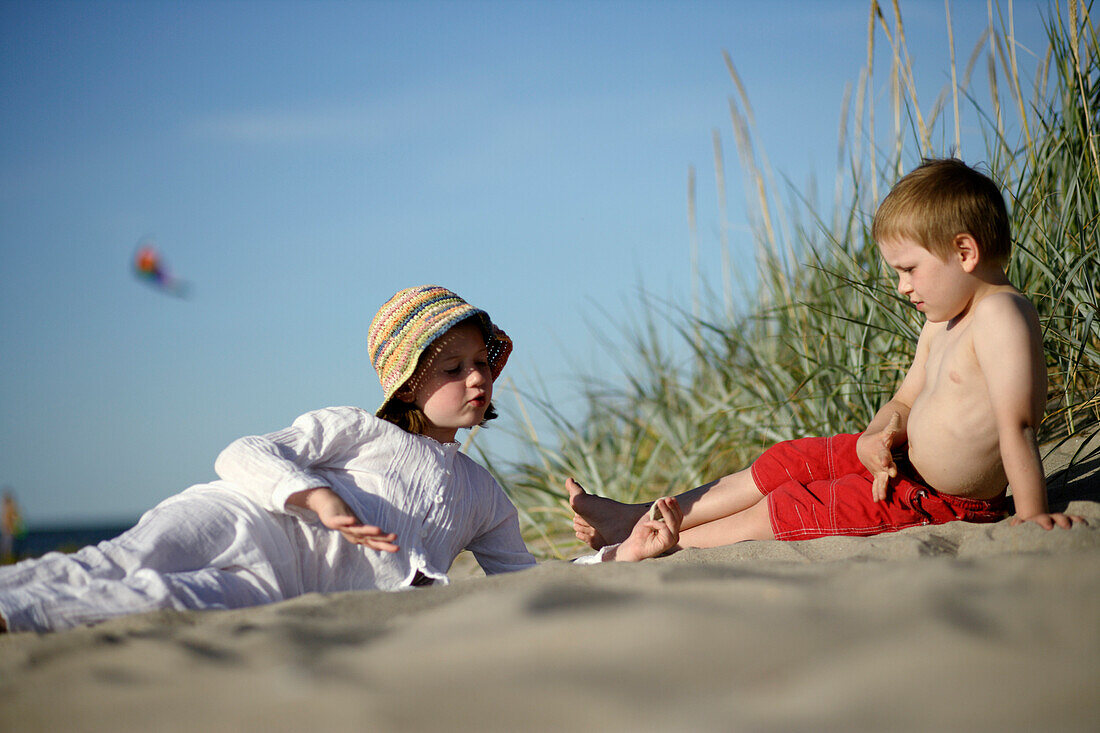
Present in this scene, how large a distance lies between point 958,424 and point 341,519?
1.43m

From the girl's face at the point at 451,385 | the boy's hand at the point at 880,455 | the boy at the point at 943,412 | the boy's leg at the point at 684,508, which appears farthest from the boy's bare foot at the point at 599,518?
the boy's hand at the point at 880,455

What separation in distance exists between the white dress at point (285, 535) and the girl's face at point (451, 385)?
0.09 metres

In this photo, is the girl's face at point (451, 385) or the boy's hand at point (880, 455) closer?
the boy's hand at point (880, 455)

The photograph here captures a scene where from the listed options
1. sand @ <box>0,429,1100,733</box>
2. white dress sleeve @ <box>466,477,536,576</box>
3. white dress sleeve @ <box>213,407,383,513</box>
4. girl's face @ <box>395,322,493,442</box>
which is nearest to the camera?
sand @ <box>0,429,1100,733</box>

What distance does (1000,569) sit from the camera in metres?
1.15

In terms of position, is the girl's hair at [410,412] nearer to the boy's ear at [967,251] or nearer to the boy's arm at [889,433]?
the boy's arm at [889,433]

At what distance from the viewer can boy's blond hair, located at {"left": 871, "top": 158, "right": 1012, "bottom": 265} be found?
6.35 ft

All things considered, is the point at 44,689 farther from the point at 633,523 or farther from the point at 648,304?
the point at 648,304

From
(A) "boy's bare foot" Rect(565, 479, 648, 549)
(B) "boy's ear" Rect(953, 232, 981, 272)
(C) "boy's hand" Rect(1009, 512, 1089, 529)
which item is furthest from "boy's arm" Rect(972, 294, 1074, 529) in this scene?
(A) "boy's bare foot" Rect(565, 479, 648, 549)

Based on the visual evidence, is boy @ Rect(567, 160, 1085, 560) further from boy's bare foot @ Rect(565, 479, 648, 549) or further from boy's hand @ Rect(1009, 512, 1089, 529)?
boy's bare foot @ Rect(565, 479, 648, 549)

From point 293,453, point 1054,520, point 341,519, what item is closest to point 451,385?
point 293,453

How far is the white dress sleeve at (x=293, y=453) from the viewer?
181 cm

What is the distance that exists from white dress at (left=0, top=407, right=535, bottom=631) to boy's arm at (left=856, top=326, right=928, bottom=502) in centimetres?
96

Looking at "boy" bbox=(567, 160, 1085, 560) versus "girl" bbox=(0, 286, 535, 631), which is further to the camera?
"boy" bbox=(567, 160, 1085, 560)
